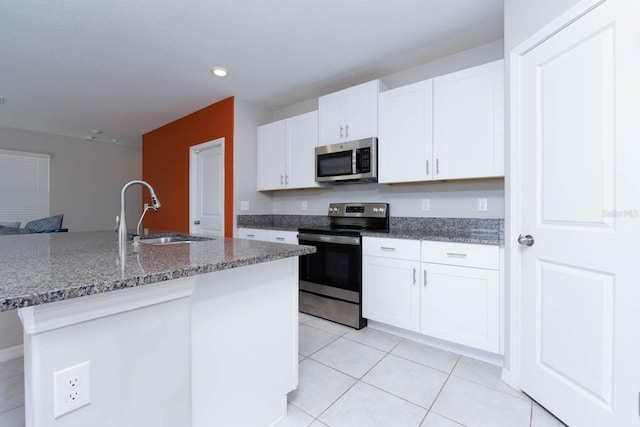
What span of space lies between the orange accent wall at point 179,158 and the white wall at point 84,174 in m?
1.35

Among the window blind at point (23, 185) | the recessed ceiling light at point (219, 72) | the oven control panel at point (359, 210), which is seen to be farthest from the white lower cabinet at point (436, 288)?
the window blind at point (23, 185)

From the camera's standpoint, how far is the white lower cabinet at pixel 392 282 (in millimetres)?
2285

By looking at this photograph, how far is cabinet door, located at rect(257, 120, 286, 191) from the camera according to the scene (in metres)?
3.54

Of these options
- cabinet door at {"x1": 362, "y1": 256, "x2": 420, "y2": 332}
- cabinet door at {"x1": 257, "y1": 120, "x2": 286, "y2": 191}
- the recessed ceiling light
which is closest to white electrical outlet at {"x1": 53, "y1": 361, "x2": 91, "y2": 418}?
Result: cabinet door at {"x1": 362, "y1": 256, "x2": 420, "y2": 332}

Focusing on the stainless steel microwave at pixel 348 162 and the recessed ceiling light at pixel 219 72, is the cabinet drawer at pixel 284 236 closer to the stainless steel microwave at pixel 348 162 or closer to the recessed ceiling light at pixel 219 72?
the stainless steel microwave at pixel 348 162

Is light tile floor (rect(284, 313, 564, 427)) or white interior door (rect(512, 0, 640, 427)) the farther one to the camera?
light tile floor (rect(284, 313, 564, 427))

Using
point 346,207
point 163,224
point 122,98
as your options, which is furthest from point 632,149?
point 163,224

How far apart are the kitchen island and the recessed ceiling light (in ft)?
7.15

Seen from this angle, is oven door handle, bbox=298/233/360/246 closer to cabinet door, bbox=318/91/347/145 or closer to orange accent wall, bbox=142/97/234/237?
cabinet door, bbox=318/91/347/145

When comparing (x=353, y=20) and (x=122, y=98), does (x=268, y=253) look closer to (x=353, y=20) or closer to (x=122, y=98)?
(x=353, y=20)

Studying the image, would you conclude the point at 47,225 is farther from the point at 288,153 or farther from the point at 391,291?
the point at 391,291

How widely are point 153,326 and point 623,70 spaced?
2.05 meters

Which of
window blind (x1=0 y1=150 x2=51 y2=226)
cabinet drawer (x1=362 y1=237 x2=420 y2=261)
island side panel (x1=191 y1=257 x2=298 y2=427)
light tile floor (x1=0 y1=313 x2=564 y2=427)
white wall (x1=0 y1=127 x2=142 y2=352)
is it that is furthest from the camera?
white wall (x1=0 y1=127 x2=142 y2=352)

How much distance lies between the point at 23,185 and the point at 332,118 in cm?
573
